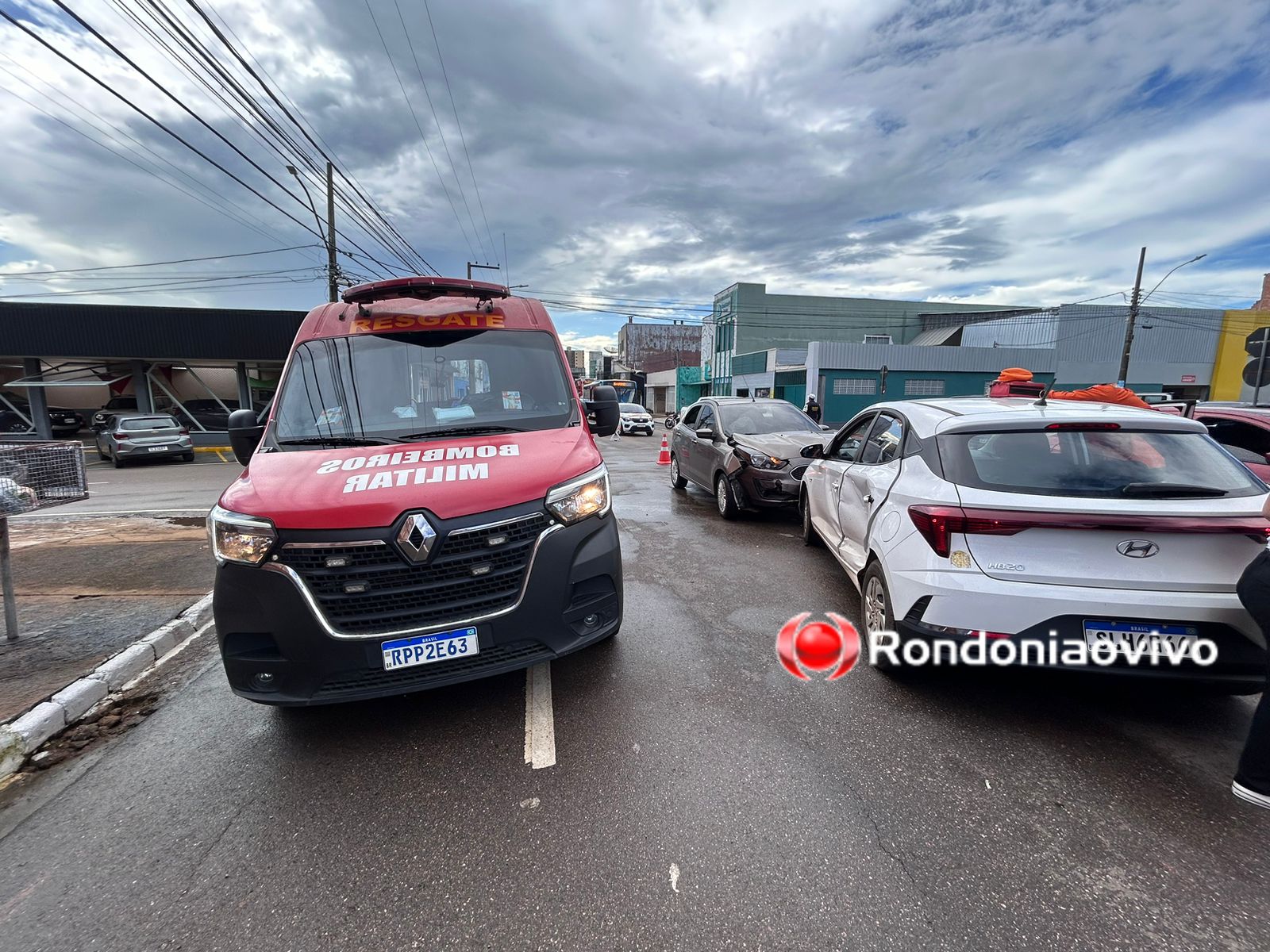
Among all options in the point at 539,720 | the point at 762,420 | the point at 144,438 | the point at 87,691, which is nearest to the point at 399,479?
the point at 539,720

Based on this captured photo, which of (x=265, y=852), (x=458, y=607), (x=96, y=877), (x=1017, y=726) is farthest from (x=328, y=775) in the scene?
(x=1017, y=726)

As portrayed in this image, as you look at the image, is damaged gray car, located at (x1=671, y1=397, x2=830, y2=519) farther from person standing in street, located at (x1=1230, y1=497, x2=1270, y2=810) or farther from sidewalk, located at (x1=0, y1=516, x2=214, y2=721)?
sidewalk, located at (x1=0, y1=516, x2=214, y2=721)

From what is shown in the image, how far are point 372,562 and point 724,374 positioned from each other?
4459 cm

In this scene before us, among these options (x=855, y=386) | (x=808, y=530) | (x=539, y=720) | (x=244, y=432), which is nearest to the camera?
(x=539, y=720)

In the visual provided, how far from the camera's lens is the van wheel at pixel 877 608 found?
10.7ft

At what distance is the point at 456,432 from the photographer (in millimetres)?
3318

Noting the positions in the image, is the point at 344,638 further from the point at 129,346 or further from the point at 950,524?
the point at 129,346

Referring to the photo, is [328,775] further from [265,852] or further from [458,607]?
[458,607]

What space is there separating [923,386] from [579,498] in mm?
33678

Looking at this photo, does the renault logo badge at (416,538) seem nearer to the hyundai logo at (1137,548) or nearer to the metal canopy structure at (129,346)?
the hyundai logo at (1137,548)

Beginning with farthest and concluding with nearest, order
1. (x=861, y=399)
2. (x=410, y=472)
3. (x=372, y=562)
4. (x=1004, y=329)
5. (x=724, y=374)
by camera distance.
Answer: (x=724, y=374)
(x=1004, y=329)
(x=861, y=399)
(x=410, y=472)
(x=372, y=562)

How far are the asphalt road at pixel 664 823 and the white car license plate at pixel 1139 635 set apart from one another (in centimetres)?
54

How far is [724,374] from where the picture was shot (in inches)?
1790

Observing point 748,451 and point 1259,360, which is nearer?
point 748,451
